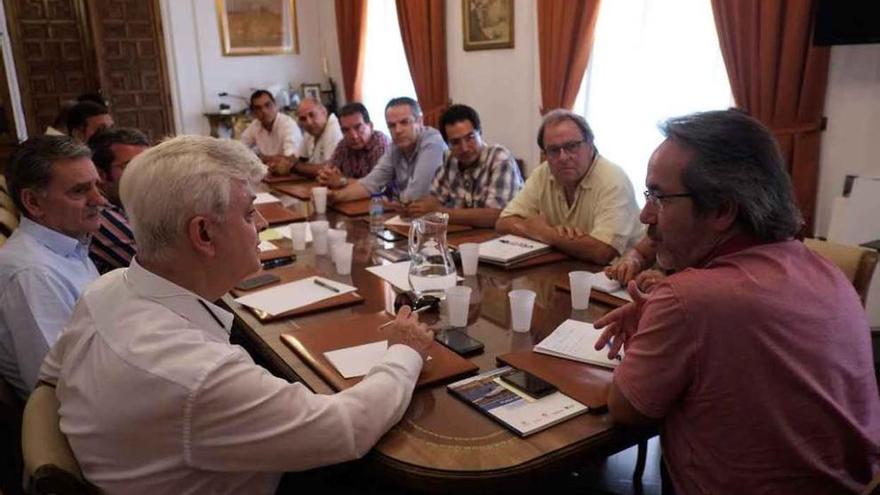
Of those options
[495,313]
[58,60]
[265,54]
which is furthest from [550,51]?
[58,60]

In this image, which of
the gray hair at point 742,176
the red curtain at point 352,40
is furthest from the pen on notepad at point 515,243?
the red curtain at point 352,40

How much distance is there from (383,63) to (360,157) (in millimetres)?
2356

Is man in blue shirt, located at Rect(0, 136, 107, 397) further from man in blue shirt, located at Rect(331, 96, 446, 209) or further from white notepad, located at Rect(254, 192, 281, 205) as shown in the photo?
man in blue shirt, located at Rect(331, 96, 446, 209)

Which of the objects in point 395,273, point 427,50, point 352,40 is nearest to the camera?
point 395,273

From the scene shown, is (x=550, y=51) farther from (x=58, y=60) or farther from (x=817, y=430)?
(x=58, y=60)

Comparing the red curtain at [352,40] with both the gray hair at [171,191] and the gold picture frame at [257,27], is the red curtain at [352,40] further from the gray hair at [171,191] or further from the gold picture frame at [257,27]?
the gray hair at [171,191]

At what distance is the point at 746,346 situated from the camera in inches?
41.1

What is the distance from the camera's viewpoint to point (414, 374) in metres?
1.24

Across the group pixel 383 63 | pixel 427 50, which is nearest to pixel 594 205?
pixel 427 50

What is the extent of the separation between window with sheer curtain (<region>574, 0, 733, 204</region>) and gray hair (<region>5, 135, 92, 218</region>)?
250cm

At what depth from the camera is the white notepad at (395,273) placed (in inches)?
75.8

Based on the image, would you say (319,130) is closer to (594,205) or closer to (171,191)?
(594,205)

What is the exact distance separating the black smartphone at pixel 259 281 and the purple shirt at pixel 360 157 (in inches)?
89.4

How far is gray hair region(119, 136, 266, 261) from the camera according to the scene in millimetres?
1072
